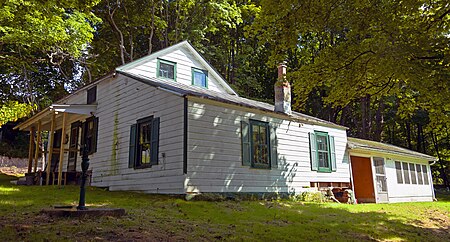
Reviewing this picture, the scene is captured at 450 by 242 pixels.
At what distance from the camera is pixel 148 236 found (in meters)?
5.49

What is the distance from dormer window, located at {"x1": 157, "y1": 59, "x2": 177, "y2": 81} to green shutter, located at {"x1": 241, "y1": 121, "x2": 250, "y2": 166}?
472cm

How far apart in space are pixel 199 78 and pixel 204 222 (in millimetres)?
9661

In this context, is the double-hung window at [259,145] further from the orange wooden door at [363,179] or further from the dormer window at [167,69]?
the orange wooden door at [363,179]

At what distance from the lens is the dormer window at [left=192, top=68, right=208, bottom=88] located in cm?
1577

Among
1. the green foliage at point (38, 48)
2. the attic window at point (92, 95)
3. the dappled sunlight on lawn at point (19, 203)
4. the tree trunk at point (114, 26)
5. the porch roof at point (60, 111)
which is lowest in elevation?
the dappled sunlight on lawn at point (19, 203)

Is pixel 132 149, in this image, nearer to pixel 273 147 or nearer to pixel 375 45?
pixel 273 147

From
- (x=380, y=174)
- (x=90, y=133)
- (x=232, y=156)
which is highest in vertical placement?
(x=90, y=133)

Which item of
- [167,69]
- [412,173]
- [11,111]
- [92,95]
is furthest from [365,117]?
[11,111]

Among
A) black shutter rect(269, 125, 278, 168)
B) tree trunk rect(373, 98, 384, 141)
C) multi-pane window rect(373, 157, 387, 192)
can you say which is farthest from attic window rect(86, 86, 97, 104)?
tree trunk rect(373, 98, 384, 141)

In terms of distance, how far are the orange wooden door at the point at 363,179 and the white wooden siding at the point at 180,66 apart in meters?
8.38

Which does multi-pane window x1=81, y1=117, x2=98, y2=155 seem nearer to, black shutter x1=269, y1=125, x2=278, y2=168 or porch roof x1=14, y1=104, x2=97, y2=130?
porch roof x1=14, y1=104, x2=97, y2=130

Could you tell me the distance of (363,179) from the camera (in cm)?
1733

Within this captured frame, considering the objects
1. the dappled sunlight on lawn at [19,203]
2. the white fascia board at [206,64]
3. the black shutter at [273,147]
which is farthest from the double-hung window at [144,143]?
the white fascia board at [206,64]

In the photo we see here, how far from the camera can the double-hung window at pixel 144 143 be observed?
11009 mm
